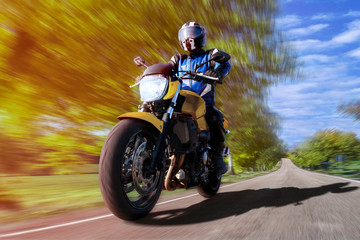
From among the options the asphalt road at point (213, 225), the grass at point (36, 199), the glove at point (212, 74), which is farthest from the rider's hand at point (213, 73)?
the grass at point (36, 199)

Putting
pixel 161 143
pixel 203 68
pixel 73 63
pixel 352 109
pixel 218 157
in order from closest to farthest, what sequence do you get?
pixel 161 143, pixel 203 68, pixel 218 157, pixel 73 63, pixel 352 109

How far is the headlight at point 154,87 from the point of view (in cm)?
317

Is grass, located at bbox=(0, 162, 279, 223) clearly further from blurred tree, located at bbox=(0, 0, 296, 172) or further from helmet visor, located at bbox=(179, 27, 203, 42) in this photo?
helmet visor, located at bbox=(179, 27, 203, 42)

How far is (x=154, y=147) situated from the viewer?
3.17 meters

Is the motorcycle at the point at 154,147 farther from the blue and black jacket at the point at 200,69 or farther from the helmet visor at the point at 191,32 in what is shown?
the helmet visor at the point at 191,32

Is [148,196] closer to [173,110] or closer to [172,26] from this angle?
[173,110]

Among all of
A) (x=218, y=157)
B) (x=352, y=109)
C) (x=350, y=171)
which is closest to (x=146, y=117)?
(x=218, y=157)

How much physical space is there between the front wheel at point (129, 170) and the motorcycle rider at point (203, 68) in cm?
143

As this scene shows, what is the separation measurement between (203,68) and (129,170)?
83.5 inches

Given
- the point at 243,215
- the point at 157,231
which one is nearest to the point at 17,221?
the point at 157,231

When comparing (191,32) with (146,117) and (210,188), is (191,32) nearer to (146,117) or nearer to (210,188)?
(146,117)

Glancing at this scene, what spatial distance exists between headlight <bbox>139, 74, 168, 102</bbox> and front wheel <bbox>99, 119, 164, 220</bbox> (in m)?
0.33

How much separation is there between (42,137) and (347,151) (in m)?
71.9

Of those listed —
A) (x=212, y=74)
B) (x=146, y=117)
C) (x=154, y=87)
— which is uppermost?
Result: (x=212, y=74)
